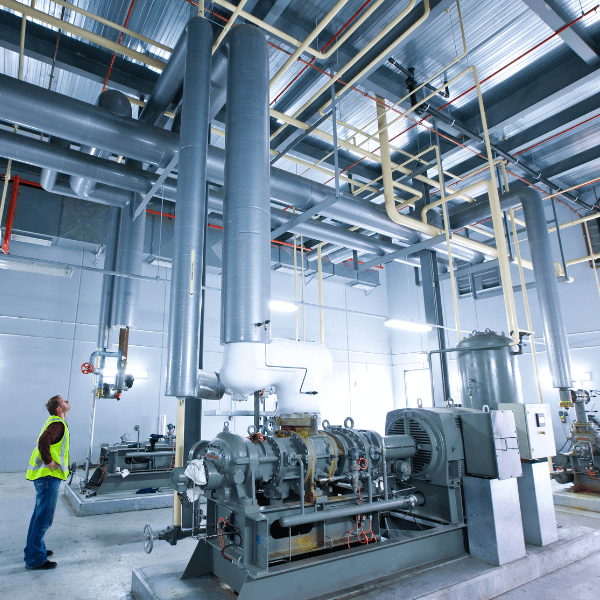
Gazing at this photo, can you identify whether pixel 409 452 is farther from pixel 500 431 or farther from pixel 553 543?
pixel 553 543

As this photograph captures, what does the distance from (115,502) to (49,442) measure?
2666 millimetres

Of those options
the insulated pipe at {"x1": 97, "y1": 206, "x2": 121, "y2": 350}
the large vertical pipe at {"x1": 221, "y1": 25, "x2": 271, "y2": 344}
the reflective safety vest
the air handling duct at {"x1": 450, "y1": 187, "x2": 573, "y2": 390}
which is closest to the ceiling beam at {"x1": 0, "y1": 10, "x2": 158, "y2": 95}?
the large vertical pipe at {"x1": 221, "y1": 25, "x2": 271, "y2": 344}

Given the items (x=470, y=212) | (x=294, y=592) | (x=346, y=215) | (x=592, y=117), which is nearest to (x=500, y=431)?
(x=294, y=592)

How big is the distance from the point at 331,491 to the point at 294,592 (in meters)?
1.01

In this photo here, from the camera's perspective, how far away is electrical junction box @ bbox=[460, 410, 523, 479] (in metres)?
3.91

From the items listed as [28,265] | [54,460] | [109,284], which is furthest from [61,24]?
[54,460]

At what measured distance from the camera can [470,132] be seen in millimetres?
6934

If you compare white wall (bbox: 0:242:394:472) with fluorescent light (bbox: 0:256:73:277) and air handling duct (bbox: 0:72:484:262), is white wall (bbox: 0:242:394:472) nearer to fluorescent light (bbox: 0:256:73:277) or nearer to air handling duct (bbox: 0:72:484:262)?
fluorescent light (bbox: 0:256:73:277)

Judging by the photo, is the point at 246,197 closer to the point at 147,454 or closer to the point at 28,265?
the point at 28,265

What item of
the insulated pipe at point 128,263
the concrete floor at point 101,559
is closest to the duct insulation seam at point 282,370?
the concrete floor at point 101,559

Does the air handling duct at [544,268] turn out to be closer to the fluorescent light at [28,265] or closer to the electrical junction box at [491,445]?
the electrical junction box at [491,445]

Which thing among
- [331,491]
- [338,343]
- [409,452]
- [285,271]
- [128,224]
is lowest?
[331,491]

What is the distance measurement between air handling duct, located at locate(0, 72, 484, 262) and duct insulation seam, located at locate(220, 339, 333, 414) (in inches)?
118

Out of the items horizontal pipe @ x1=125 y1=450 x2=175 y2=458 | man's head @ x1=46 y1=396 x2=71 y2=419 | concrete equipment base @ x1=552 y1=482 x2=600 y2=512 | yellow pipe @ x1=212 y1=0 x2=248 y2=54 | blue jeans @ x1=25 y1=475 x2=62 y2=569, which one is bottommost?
concrete equipment base @ x1=552 y1=482 x2=600 y2=512
